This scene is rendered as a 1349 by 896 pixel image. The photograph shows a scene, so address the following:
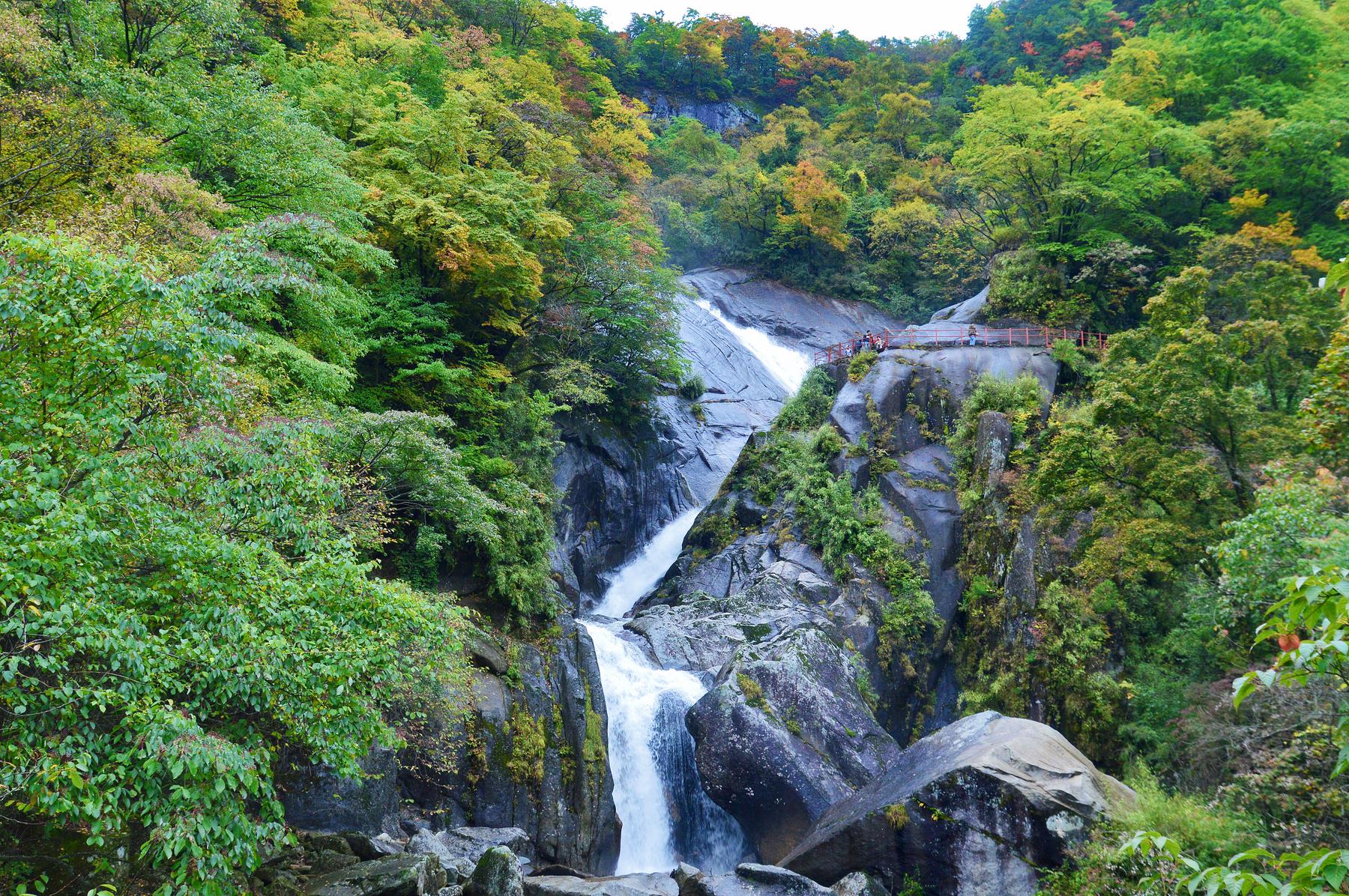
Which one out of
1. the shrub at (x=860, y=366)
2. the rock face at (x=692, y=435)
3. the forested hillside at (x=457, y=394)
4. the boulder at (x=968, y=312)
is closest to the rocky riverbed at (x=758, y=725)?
the rock face at (x=692, y=435)

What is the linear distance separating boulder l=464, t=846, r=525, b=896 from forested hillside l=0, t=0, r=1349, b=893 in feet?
7.67

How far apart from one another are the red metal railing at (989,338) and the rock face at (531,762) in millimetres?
16264

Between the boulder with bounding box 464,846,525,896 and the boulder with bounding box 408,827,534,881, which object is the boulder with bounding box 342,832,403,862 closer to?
the boulder with bounding box 408,827,534,881

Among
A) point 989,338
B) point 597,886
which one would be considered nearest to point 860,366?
point 989,338

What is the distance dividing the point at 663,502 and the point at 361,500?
16.4 metres

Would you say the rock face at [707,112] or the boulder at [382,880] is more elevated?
the rock face at [707,112]

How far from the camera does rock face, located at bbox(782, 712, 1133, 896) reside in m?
11.3

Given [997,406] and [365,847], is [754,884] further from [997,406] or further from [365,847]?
[997,406]

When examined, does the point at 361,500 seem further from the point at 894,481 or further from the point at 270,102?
the point at 894,481

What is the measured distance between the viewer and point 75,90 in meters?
12.5

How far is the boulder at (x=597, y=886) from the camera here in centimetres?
1119

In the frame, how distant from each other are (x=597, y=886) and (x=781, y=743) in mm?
4554

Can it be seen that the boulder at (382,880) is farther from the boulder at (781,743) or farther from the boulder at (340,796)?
the boulder at (781,743)

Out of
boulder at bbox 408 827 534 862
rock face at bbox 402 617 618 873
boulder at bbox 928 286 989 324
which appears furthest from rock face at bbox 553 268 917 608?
boulder at bbox 408 827 534 862
